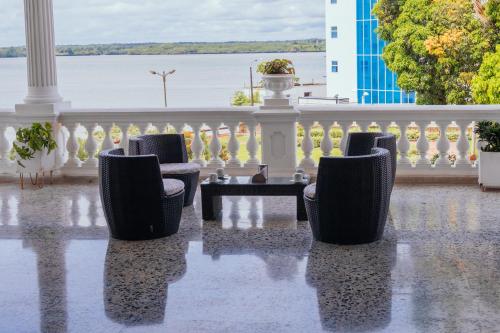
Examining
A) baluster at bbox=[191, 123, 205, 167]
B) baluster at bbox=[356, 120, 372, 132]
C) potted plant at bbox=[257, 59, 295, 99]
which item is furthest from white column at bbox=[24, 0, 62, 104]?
baluster at bbox=[356, 120, 372, 132]

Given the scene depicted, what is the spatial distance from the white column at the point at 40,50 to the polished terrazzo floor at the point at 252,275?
2.17m

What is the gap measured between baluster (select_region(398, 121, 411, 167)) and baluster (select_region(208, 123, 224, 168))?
2027 millimetres

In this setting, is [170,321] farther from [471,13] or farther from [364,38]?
[364,38]

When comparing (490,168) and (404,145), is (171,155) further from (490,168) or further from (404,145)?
(490,168)

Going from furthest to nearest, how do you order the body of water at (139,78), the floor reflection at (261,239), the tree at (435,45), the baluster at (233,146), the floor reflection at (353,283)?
1. the tree at (435,45)
2. the body of water at (139,78)
3. the baluster at (233,146)
4. the floor reflection at (261,239)
5. the floor reflection at (353,283)

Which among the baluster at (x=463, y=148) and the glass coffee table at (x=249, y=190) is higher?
the baluster at (x=463, y=148)

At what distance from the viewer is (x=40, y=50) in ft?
29.6

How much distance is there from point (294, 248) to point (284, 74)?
324 cm

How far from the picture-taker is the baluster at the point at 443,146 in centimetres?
857

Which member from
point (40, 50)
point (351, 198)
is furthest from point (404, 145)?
point (40, 50)

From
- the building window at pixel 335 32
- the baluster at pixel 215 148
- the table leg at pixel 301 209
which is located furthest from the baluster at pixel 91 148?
the building window at pixel 335 32

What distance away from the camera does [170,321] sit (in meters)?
4.25

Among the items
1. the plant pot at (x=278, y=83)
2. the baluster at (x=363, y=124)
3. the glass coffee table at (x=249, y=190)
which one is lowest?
the glass coffee table at (x=249, y=190)

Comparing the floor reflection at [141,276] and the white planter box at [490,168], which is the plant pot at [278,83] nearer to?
the white planter box at [490,168]
